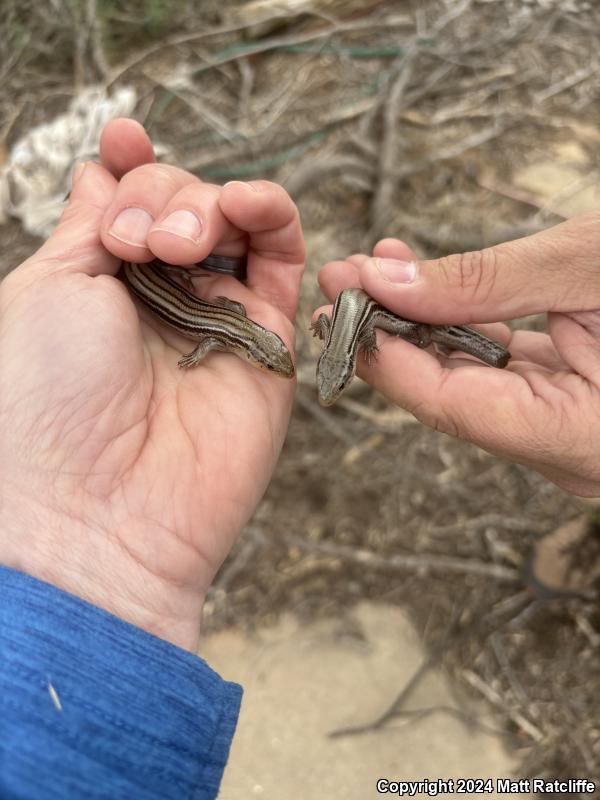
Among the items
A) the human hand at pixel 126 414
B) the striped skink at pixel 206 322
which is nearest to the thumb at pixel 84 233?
the human hand at pixel 126 414

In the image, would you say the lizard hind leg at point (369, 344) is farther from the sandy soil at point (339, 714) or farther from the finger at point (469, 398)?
the sandy soil at point (339, 714)

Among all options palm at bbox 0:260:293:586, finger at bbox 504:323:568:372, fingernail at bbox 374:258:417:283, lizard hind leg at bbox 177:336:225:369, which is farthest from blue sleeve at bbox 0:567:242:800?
finger at bbox 504:323:568:372

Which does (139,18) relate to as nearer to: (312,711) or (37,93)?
(37,93)

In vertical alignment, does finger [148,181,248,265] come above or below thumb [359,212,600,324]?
above

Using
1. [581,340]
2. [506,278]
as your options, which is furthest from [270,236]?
[581,340]

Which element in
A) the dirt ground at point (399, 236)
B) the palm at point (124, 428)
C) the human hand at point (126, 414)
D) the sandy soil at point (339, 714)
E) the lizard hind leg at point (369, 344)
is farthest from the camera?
the dirt ground at point (399, 236)

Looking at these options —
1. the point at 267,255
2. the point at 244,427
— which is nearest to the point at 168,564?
the point at 244,427

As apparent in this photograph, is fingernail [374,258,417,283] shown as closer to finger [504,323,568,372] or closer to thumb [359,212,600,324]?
thumb [359,212,600,324]

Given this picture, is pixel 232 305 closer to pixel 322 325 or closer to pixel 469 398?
pixel 322 325
